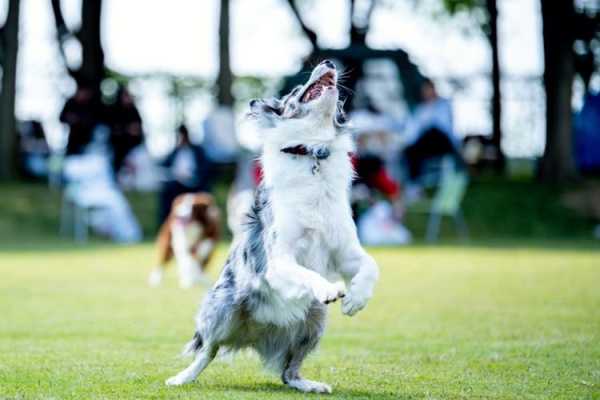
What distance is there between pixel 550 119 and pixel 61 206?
10.6 m

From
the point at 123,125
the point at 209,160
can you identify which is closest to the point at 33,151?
the point at 123,125

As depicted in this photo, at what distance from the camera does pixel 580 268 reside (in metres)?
17.9

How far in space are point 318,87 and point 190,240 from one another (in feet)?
27.5

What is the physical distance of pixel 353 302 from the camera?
25.2 ft

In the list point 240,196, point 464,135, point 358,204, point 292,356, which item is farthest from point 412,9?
point 292,356

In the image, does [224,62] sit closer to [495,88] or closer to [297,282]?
[495,88]

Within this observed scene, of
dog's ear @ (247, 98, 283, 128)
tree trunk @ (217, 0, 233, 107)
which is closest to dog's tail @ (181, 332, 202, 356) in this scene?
dog's ear @ (247, 98, 283, 128)

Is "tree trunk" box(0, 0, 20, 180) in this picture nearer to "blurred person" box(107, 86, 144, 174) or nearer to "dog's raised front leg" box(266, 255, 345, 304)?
"blurred person" box(107, 86, 144, 174)

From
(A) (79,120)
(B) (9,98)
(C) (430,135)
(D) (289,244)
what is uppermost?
(B) (9,98)

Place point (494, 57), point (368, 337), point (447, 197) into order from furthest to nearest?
point (494, 57) → point (447, 197) → point (368, 337)

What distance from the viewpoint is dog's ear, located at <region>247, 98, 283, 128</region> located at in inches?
334

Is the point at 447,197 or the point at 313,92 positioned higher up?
the point at 313,92

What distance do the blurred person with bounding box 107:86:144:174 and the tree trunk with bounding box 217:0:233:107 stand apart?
2.18 meters

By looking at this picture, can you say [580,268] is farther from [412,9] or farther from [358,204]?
[412,9]
